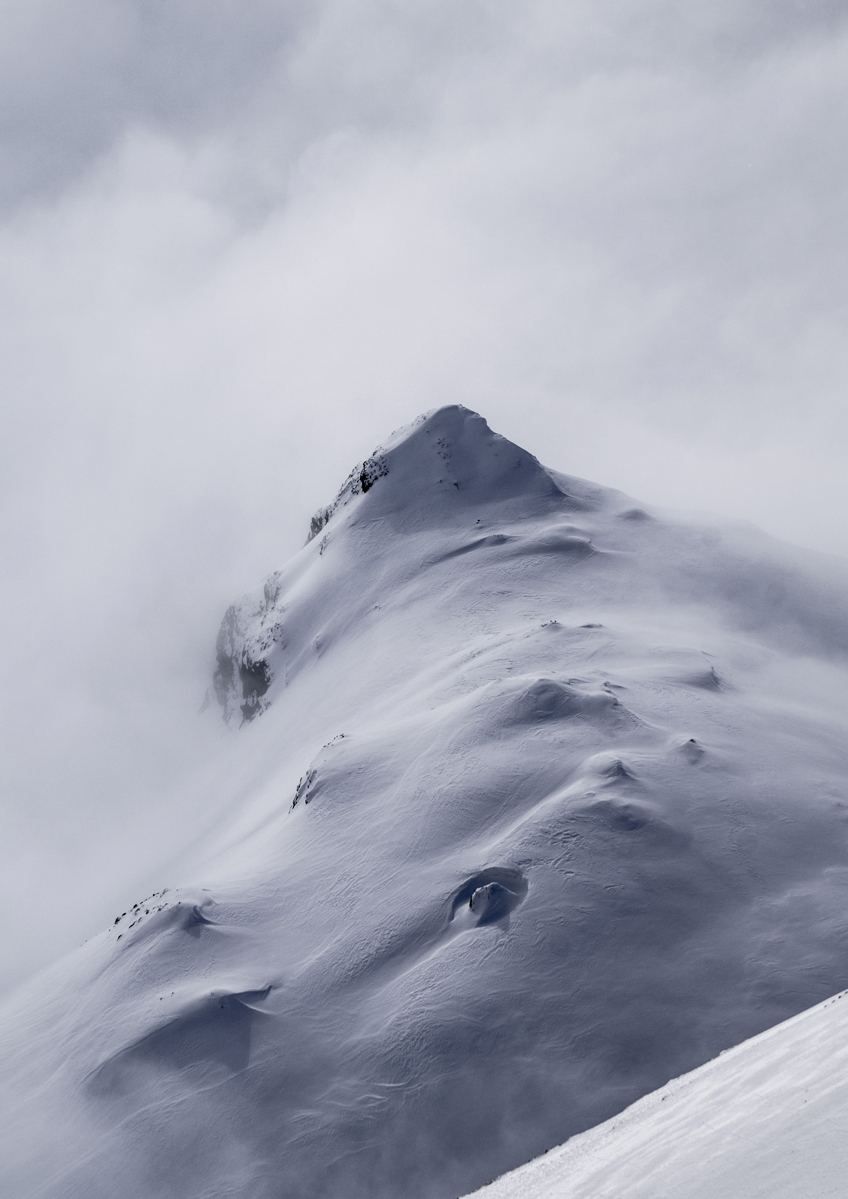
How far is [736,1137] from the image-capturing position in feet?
19.1

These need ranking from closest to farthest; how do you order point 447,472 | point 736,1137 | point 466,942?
point 736,1137 → point 466,942 → point 447,472

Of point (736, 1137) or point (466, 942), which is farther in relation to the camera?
point (466, 942)

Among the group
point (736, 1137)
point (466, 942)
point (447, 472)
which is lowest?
point (736, 1137)

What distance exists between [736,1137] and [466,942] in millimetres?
6704

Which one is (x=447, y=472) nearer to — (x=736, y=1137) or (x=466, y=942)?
(x=466, y=942)

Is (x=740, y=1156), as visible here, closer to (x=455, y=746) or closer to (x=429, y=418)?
(x=455, y=746)

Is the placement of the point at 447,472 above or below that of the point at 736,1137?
above

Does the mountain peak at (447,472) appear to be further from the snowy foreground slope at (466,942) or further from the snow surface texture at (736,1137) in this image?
the snow surface texture at (736,1137)

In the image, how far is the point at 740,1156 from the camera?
5.60m

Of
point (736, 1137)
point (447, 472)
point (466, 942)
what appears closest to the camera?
point (736, 1137)

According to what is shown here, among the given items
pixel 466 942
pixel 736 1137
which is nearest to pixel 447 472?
pixel 466 942

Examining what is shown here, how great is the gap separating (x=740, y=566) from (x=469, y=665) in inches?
435

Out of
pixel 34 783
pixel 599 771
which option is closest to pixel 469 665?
pixel 599 771

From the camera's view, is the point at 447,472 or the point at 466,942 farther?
the point at 447,472
